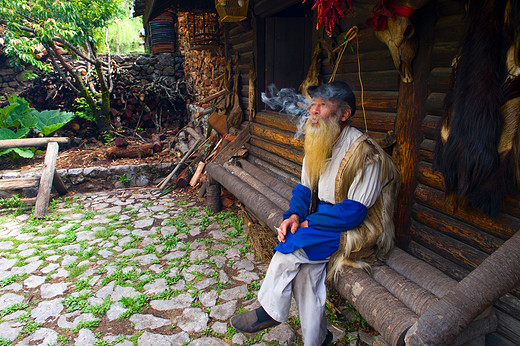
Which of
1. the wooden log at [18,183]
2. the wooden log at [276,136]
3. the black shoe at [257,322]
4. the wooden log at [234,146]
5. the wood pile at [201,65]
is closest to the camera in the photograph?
the black shoe at [257,322]

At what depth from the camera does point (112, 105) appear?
9383mm

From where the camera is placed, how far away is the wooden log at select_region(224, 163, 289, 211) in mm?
3740

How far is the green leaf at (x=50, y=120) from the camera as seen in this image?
7.82 metres

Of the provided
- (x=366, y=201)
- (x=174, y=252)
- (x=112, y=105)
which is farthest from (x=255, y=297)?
(x=112, y=105)

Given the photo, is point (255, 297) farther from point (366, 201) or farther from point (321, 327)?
point (366, 201)

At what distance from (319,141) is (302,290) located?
1086 mm

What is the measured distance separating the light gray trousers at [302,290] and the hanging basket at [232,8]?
2.94 metres

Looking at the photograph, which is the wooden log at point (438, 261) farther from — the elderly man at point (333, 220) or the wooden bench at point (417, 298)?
the elderly man at point (333, 220)

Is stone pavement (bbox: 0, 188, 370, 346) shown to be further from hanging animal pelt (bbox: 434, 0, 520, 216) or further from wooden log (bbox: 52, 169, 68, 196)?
hanging animal pelt (bbox: 434, 0, 520, 216)

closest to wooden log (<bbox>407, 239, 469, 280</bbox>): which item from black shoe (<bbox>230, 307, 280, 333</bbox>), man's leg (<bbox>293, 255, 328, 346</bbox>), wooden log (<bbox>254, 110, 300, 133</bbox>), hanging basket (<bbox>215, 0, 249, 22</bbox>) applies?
man's leg (<bbox>293, 255, 328, 346</bbox>)

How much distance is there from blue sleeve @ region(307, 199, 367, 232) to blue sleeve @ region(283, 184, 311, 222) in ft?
0.90

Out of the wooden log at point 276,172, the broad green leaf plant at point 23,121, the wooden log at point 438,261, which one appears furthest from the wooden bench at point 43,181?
the wooden log at point 438,261

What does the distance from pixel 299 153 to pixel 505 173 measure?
264 cm

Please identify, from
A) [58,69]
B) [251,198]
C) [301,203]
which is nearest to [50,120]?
[58,69]
